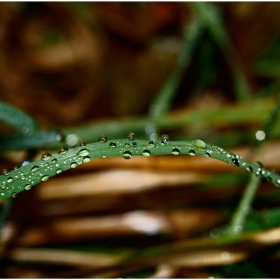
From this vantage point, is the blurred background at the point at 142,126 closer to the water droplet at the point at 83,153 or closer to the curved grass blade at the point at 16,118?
the curved grass blade at the point at 16,118


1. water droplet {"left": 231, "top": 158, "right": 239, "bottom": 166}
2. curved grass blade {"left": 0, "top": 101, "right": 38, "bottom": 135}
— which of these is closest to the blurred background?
curved grass blade {"left": 0, "top": 101, "right": 38, "bottom": 135}

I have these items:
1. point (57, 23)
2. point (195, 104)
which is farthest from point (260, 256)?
point (57, 23)

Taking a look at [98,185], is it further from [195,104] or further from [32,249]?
[195,104]

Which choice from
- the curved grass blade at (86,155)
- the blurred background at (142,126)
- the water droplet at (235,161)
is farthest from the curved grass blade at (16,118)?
the water droplet at (235,161)

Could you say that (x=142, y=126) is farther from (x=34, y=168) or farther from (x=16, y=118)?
(x=34, y=168)

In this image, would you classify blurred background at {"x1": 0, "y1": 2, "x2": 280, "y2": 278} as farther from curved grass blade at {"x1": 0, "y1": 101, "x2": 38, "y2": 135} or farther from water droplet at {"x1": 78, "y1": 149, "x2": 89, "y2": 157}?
water droplet at {"x1": 78, "y1": 149, "x2": 89, "y2": 157}

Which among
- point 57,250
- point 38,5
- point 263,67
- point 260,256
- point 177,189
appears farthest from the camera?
point 38,5

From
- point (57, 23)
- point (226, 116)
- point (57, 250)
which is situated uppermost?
point (57, 23)
